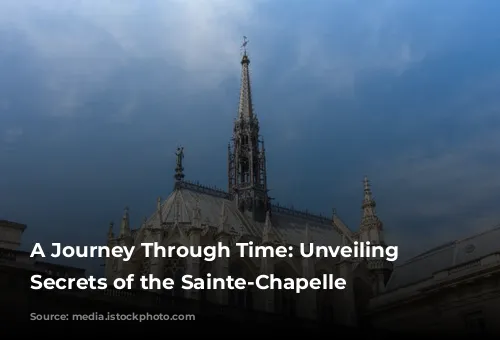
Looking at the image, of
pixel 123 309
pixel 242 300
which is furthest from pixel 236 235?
pixel 123 309

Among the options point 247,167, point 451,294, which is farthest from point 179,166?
point 451,294

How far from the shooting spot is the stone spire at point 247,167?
55.2 m

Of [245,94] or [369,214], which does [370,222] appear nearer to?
[369,214]

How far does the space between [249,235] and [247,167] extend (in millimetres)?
13412

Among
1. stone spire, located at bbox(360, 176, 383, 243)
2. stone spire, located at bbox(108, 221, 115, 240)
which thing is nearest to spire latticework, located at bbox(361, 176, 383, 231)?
stone spire, located at bbox(360, 176, 383, 243)

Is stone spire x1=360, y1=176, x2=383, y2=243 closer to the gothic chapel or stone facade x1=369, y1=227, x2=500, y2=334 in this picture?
the gothic chapel

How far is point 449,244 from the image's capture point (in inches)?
1870

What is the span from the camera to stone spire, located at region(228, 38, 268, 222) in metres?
55.2

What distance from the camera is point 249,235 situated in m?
45.4

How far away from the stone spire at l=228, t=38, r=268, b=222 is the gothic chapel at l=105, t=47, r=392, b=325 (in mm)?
100

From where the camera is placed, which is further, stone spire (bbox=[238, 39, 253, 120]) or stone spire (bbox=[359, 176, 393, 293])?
stone spire (bbox=[238, 39, 253, 120])

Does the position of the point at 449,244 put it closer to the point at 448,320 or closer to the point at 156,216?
the point at 448,320

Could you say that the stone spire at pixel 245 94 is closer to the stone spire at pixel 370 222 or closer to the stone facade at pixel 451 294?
the stone spire at pixel 370 222

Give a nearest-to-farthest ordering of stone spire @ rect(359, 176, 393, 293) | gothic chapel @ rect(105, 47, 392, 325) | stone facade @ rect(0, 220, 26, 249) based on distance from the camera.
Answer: stone facade @ rect(0, 220, 26, 249) < gothic chapel @ rect(105, 47, 392, 325) < stone spire @ rect(359, 176, 393, 293)
